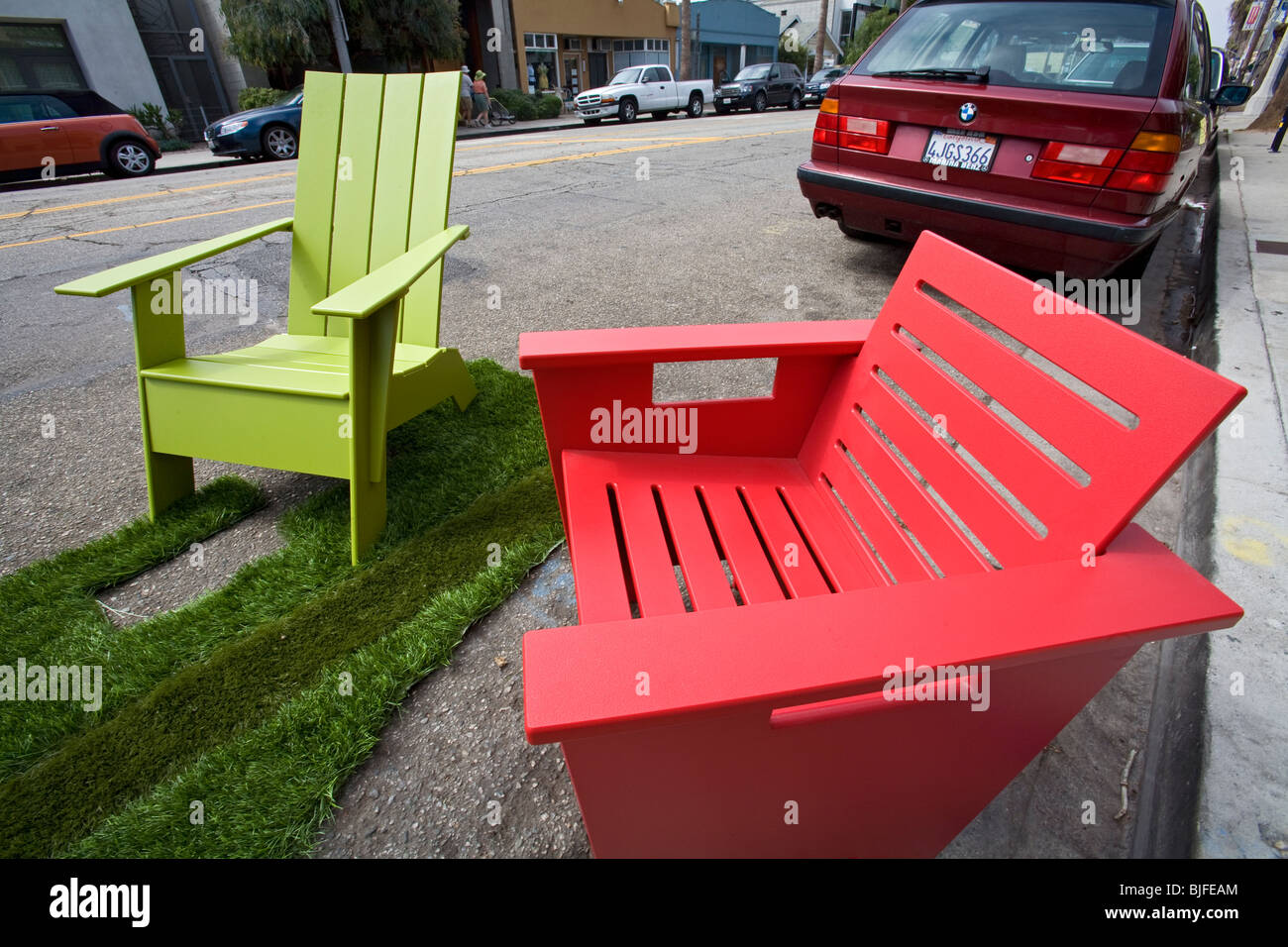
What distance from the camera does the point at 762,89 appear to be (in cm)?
1994

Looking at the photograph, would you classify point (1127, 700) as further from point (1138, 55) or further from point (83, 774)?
point (1138, 55)

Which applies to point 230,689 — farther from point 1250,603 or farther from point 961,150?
point 961,150

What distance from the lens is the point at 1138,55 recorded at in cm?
→ 300

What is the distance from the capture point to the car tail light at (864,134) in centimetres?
362

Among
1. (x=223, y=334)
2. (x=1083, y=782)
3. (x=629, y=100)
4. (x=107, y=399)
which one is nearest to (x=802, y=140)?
(x=629, y=100)

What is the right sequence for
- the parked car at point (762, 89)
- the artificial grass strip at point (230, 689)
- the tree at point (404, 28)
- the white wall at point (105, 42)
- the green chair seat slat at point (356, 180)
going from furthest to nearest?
the parked car at point (762, 89) → the tree at point (404, 28) → the white wall at point (105, 42) → the green chair seat slat at point (356, 180) → the artificial grass strip at point (230, 689)

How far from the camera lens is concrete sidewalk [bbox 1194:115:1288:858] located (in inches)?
48.6

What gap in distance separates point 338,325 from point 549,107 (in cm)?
2202

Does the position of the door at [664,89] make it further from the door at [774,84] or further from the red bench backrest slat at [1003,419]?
the red bench backrest slat at [1003,419]

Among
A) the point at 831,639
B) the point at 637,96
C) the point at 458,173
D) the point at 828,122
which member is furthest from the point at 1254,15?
the point at 831,639

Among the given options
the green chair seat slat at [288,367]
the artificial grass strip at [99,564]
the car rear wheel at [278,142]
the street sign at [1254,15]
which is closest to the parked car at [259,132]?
the car rear wheel at [278,142]

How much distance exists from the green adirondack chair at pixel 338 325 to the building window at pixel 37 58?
18742mm

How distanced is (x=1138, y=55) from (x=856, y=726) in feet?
12.3

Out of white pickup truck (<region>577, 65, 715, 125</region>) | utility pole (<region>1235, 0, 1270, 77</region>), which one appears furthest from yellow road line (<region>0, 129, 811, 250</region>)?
utility pole (<region>1235, 0, 1270, 77</region>)
